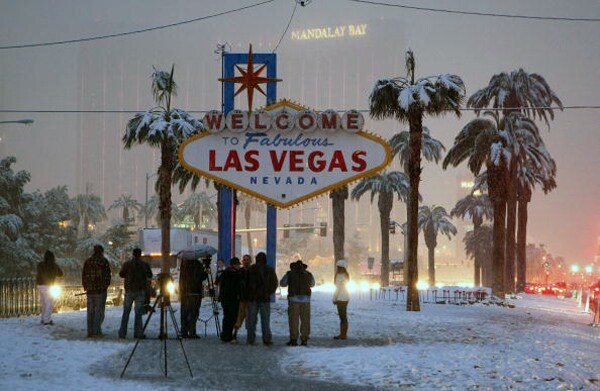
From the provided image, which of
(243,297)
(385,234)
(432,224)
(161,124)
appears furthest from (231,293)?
(432,224)

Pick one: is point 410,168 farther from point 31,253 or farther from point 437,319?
point 31,253

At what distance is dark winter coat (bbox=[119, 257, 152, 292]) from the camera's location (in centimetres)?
1858

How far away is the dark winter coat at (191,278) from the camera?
18.6 meters

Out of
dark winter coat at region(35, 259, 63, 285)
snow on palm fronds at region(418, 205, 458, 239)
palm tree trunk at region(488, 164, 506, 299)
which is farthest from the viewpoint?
snow on palm fronds at region(418, 205, 458, 239)

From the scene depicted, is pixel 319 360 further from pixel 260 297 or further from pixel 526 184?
pixel 526 184

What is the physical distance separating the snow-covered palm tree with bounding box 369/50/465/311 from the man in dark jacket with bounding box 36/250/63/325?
46.2ft

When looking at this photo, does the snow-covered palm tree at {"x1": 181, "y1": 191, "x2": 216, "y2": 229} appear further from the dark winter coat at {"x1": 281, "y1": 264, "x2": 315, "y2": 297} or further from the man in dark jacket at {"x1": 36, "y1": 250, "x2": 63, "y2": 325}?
the dark winter coat at {"x1": 281, "y1": 264, "x2": 315, "y2": 297}

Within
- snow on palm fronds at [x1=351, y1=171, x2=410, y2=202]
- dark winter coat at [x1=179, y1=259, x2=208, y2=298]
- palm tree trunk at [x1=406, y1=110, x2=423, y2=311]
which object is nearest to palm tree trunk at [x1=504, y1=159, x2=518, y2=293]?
snow on palm fronds at [x1=351, y1=171, x2=410, y2=202]

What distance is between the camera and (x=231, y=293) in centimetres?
1794

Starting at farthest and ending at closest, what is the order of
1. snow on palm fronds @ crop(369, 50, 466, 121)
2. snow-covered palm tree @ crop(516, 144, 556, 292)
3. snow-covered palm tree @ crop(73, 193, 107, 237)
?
snow-covered palm tree @ crop(73, 193, 107, 237)
snow-covered palm tree @ crop(516, 144, 556, 292)
snow on palm fronds @ crop(369, 50, 466, 121)

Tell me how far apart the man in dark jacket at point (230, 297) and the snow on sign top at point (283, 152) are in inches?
325

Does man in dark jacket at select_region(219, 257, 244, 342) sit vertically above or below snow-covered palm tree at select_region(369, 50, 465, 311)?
below

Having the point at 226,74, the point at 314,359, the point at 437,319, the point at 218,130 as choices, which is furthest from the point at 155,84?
the point at 314,359

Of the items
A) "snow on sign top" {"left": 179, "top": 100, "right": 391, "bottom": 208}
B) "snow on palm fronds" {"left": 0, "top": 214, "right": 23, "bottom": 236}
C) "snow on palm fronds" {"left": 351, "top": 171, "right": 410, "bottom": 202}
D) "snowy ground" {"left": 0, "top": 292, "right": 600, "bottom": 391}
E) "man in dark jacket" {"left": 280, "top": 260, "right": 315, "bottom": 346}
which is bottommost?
"snowy ground" {"left": 0, "top": 292, "right": 600, "bottom": 391}
